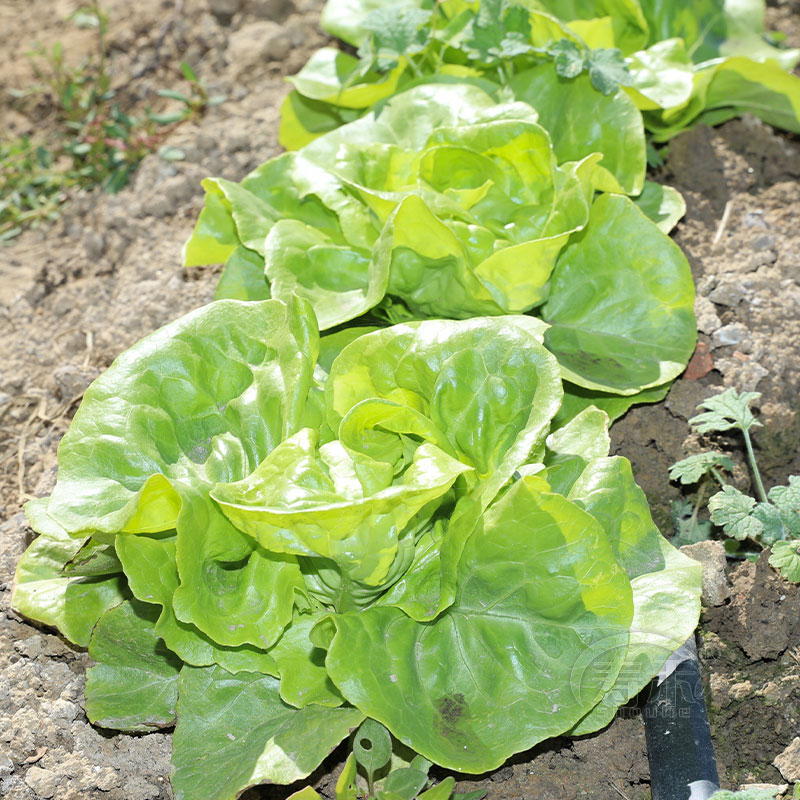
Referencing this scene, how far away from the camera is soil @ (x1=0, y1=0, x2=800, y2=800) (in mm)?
2248

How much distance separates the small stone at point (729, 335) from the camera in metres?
3.03

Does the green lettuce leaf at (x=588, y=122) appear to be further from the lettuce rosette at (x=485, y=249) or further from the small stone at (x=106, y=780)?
the small stone at (x=106, y=780)

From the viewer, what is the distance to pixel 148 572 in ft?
6.82

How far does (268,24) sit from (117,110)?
808 mm

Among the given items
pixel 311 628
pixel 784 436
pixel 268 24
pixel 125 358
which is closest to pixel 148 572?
pixel 311 628

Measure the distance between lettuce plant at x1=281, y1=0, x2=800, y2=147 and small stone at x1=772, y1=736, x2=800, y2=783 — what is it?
73.4 inches

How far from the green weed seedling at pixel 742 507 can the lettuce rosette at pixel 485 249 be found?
0.66 ft

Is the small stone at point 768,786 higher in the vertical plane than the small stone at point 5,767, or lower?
lower

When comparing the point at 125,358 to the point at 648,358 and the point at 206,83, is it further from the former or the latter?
the point at 206,83

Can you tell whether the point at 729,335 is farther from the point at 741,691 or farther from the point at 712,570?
the point at 741,691

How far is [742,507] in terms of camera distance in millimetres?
2432

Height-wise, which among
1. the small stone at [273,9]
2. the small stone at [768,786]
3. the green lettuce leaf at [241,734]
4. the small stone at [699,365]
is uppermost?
the small stone at [273,9]

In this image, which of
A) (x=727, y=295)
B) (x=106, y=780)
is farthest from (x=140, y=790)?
(x=727, y=295)

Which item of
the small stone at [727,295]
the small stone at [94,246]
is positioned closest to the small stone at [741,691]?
the small stone at [727,295]
